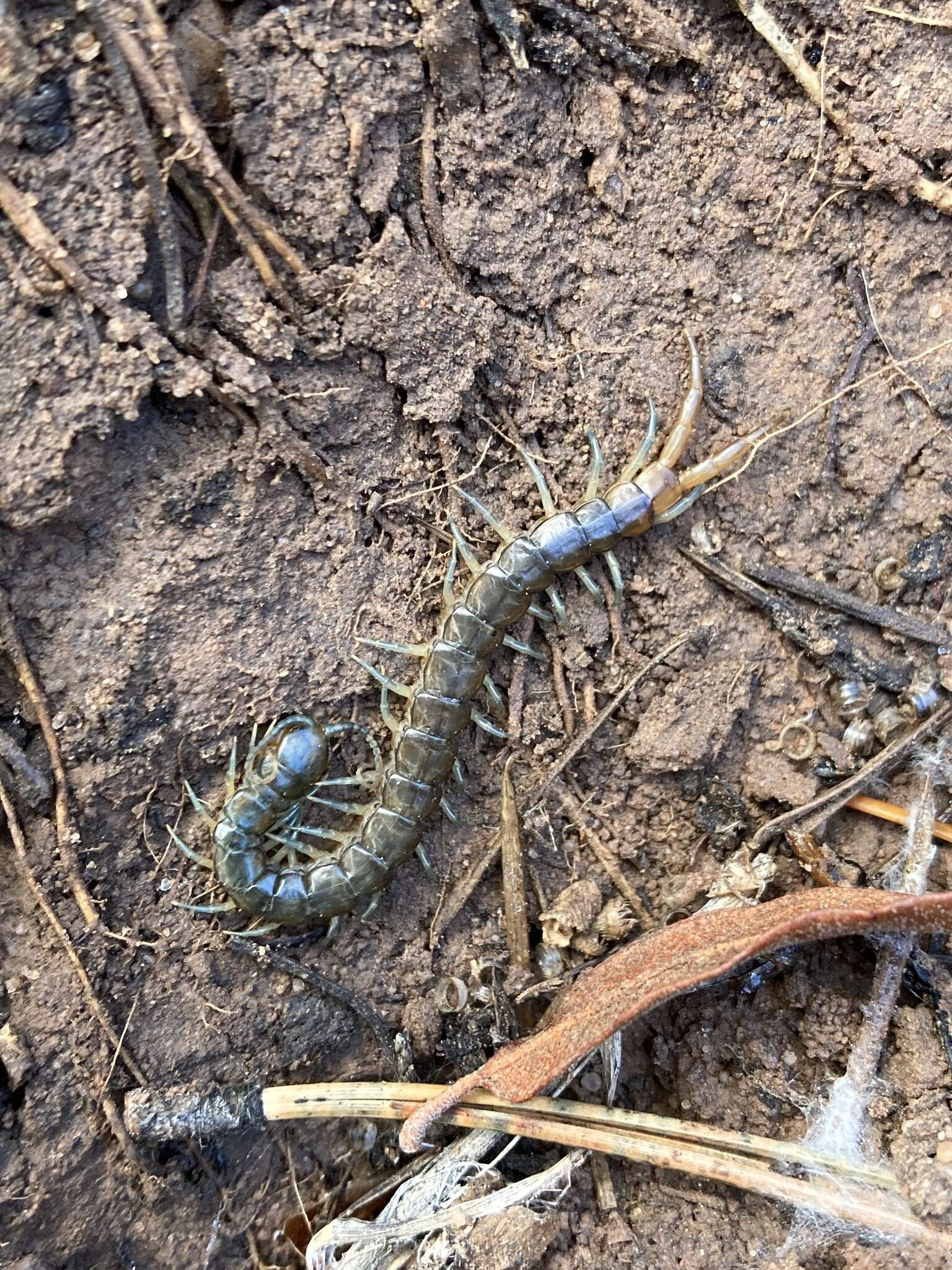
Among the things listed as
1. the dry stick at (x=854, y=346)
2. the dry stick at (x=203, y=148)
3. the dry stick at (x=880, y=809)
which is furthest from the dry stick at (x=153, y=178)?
the dry stick at (x=880, y=809)

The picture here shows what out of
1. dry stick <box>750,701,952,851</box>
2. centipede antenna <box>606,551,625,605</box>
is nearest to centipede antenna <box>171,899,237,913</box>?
centipede antenna <box>606,551,625,605</box>

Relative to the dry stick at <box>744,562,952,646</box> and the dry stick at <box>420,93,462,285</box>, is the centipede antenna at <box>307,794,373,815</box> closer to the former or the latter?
the dry stick at <box>744,562,952,646</box>

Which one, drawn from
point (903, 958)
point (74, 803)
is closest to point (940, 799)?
point (903, 958)

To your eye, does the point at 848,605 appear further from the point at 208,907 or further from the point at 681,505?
the point at 208,907

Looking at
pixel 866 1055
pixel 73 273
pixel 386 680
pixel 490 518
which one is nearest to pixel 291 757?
pixel 386 680

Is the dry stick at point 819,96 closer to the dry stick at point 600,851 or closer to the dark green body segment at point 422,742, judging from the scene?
the dark green body segment at point 422,742

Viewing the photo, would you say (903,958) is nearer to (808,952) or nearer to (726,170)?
(808,952)
